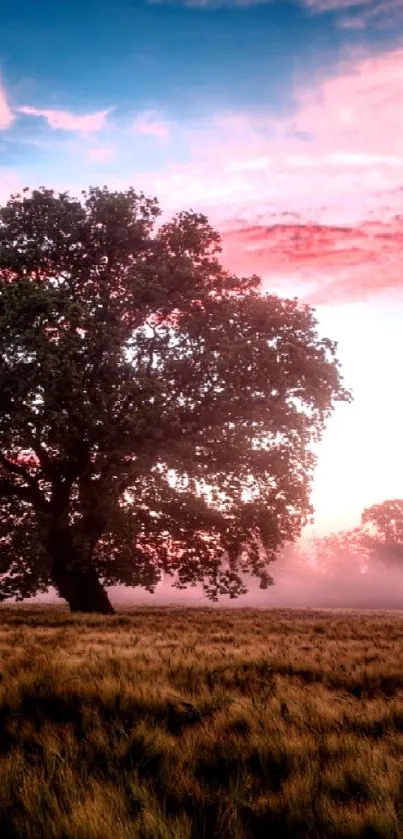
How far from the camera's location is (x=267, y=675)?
8.33m

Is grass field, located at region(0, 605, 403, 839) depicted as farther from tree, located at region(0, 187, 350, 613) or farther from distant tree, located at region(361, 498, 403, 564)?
distant tree, located at region(361, 498, 403, 564)

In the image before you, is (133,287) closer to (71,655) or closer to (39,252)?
(39,252)

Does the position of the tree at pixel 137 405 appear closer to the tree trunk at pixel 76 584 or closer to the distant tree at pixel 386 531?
the tree trunk at pixel 76 584

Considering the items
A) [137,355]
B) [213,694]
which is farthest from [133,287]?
[213,694]

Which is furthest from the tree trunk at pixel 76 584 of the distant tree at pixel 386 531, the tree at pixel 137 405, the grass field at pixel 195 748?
the distant tree at pixel 386 531

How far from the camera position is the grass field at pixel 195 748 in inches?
136

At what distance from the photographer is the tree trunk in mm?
24406

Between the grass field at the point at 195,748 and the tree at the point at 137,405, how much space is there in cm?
1352

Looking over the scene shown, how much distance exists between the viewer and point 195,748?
15.9 feet

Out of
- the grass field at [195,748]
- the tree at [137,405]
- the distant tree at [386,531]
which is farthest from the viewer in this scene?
the distant tree at [386,531]

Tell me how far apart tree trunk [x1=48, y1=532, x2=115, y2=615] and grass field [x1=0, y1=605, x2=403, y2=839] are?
1545cm

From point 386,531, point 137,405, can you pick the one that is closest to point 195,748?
point 137,405

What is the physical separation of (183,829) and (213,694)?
3.48 meters

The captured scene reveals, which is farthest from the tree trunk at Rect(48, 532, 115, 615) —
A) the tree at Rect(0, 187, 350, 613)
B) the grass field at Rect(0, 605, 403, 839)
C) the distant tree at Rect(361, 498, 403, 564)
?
the distant tree at Rect(361, 498, 403, 564)
